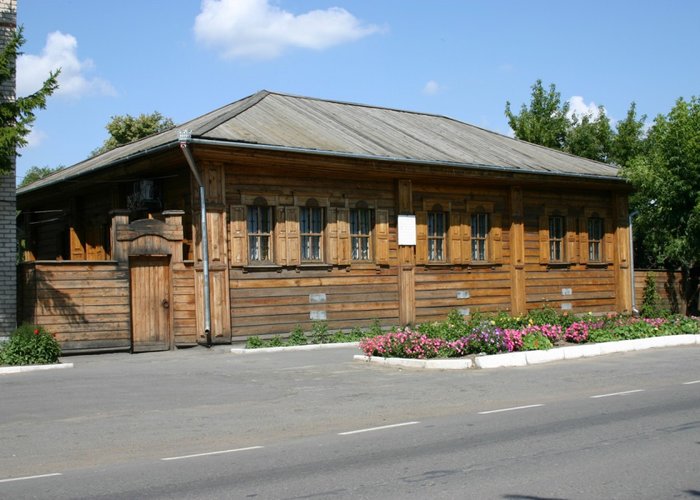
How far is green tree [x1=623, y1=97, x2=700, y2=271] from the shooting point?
25047mm

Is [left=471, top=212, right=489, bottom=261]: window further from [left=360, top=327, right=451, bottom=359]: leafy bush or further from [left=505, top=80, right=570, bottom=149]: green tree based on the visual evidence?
[left=505, top=80, right=570, bottom=149]: green tree

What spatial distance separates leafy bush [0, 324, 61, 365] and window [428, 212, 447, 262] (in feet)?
35.0

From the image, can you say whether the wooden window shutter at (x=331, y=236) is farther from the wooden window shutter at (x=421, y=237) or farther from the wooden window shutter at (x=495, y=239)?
the wooden window shutter at (x=495, y=239)

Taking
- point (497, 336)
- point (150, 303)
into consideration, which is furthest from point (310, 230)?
point (497, 336)

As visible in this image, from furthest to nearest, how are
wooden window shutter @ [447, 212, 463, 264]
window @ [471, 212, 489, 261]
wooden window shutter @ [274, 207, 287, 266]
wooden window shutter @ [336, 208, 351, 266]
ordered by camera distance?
window @ [471, 212, 489, 261] < wooden window shutter @ [447, 212, 463, 264] < wooden window shutter @ [336, 208, 351, 266] < wooden window shutter @ [274, 207, 287, 266]

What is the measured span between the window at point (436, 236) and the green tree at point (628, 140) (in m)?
Answer: 18.2

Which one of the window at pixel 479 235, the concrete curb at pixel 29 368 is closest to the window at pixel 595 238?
the window at pixel 479 235

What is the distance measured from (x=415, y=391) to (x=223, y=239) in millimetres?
7791

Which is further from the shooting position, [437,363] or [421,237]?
[421,237]

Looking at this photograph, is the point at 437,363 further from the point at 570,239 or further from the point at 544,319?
the point at 570,239

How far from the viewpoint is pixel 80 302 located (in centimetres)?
1733

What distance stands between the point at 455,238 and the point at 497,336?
8138mm

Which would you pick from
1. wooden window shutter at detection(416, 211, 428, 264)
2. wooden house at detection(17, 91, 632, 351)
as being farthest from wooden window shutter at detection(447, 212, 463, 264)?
wooden window shutter at detection(416, 211, 428, 264)

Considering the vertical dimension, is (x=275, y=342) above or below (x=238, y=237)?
below
